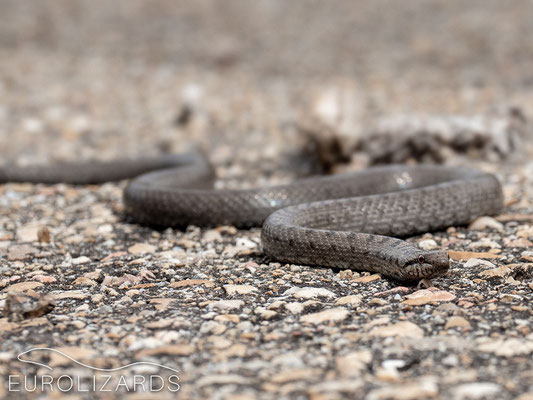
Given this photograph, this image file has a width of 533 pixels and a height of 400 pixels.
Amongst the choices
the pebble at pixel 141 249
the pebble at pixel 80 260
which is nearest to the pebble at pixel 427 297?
the pebble at pixel 141 249

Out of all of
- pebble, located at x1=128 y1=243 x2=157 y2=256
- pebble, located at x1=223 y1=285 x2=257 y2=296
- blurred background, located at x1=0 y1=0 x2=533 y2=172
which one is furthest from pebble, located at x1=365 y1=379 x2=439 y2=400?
blurred background, located at x1=0 y1=0 x2=533 y2=172

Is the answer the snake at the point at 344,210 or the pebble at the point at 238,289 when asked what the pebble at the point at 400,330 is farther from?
the pebble at the point at 238,289

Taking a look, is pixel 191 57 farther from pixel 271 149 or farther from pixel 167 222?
pixel 167 222

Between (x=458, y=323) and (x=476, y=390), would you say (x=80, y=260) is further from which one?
(x=476, y=390)

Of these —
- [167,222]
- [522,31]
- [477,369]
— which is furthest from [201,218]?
[522,31]

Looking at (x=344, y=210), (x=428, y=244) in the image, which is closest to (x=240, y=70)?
(x=344, y=210)

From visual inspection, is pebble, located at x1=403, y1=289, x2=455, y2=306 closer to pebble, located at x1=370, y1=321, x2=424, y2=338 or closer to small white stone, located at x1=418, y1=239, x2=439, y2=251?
pebble, located at x1=370, y1=321, x2=424, y2=338
